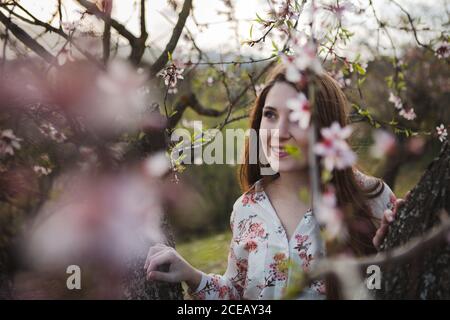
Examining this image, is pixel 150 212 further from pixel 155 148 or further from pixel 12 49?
pixel 12 49

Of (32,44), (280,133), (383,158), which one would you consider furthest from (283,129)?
(383,158)

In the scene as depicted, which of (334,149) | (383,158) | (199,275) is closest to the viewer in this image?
(334,149)

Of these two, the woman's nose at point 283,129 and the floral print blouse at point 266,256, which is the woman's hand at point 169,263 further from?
the woman's nose at point 283,129

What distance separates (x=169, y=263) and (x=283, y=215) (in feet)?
1.21

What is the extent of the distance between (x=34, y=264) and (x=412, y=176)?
3677 millimetres

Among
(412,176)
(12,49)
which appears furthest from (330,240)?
(412,176)

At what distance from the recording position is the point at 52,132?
162 cm

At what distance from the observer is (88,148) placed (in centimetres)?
145

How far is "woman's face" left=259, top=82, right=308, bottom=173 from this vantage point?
1.38m

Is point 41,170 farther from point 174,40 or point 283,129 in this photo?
point 283,129

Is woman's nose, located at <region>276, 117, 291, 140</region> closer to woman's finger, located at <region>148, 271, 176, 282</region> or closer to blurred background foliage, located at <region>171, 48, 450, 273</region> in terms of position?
woman's finger, located at <region>148, 271, 176, 282</region>

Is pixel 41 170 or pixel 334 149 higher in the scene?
pixel 41 170

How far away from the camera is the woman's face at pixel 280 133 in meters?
1.38

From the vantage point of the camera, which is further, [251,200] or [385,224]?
[251,200]
